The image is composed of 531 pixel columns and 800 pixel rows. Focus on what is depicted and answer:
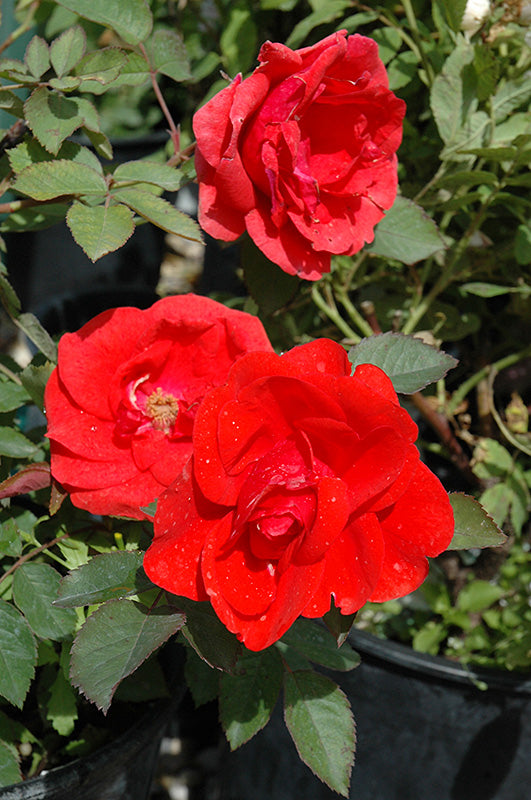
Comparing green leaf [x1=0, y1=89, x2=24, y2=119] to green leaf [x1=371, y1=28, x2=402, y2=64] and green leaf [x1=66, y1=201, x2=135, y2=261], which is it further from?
green leaf [x1=371, y1=28, x2=402, y2=64]

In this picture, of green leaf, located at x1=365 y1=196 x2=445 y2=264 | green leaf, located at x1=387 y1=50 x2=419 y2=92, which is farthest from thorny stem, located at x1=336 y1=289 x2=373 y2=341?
green leaf, located at x1=387 y1=50 x2=419 y2=92

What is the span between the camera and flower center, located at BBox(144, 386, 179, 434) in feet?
1.78

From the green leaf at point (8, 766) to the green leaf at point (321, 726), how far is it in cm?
22

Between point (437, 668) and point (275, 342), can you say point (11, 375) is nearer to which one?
point (275, 342)

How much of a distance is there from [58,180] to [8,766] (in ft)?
1.51

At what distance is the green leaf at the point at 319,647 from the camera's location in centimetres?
60

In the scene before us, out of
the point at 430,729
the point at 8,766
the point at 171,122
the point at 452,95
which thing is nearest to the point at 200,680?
the point at 8,766

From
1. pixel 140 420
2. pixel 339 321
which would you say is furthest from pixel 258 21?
pixel 140 420

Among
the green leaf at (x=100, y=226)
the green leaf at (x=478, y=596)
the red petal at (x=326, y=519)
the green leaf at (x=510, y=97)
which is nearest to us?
the red petal at (x=326, y=519)

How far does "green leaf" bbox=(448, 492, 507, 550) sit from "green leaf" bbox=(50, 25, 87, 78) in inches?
17.2

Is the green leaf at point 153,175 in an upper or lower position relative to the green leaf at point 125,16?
lower

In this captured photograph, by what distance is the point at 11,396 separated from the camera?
616 millimetres

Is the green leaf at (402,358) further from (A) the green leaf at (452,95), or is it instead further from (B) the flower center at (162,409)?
(A) the green leaf at (452,95)

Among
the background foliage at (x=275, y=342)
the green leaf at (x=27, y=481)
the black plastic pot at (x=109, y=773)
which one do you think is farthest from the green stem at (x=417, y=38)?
the black plastic pot at (x=109, y=773)
